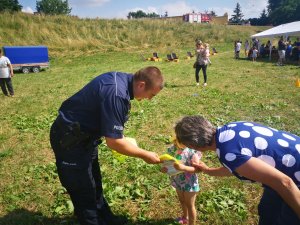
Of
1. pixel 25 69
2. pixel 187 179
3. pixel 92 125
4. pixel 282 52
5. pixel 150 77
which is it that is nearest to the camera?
pixel 150 77

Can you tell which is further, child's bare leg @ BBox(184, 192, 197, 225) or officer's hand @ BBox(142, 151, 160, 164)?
child's bare leg @ BBox(184, 192, 197, 225)

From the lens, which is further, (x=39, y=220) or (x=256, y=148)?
(x=39, y=220)

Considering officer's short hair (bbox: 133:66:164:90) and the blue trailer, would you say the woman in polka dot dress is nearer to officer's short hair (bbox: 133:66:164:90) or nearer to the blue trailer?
officer's short hair (bbox: 133:66:164:90)

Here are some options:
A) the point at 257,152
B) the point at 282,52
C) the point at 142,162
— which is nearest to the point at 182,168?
the point at 257,152

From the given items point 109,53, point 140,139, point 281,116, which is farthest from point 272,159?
point 109,53

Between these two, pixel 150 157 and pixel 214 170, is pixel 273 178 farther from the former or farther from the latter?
pixel 150 157

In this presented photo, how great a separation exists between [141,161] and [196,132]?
3.24m

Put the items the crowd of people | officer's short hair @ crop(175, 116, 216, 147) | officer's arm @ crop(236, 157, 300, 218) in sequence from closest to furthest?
officer's arm @ crop(236, 157, 300, 218) < officer's short hair @ crop(175, 116, 216, 147) < the crowd of people

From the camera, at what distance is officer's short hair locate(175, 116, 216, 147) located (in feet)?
7.94

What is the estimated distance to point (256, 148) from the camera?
7.46 ft

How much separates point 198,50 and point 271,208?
34.1 feet

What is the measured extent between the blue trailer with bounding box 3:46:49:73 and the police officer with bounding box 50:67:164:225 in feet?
70.3

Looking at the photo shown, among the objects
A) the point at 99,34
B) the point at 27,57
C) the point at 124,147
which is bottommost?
the point at 124,147

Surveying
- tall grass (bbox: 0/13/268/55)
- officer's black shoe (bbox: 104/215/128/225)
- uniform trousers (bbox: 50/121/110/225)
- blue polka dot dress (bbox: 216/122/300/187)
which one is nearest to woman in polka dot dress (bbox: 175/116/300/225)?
blue polka dot dress (bbox: 216/122/300/187)
